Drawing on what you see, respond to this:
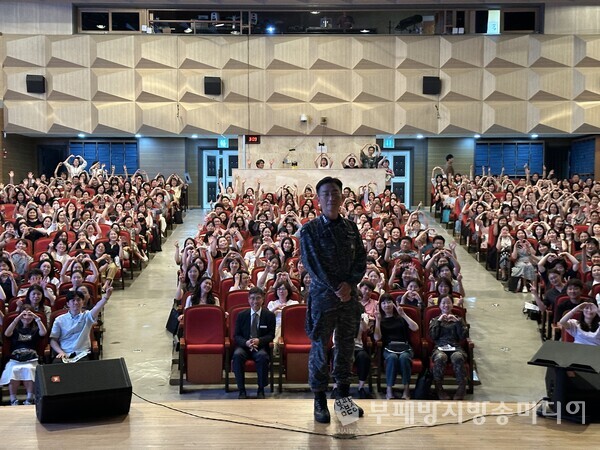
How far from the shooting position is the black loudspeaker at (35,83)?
52.2 feet

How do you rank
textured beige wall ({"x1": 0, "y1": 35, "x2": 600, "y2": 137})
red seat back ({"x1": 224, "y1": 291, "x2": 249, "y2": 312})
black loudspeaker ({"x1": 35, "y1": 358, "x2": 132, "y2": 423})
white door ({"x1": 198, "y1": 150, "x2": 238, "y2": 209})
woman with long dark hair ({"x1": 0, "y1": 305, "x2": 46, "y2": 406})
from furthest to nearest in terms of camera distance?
1. white door ({"x1": 198, "y1": 150, "x2": 238, "y2": 209})
2. textured beige wall ({"x1": 0, "y1": 35, "x2": 600, "y2": 137})
3. red seat back ({"x1": 224, "y1": 291, "x2": 249, "y2": 312})
4. woman with long dark hair ({"x1": 0, "y1": 305, "x2": 46, "y2": 406})
5. black loudspeaker ({"x1": 35, "y1": 358, "x2": 132, "y2": 423})

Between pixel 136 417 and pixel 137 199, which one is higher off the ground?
pixel 137 199

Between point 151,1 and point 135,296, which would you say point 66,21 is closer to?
point 151,1

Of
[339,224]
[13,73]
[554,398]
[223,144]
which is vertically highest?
[13,73]

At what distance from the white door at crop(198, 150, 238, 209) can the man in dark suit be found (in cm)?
1235

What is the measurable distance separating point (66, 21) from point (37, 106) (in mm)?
2274

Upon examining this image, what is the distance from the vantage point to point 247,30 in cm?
1664

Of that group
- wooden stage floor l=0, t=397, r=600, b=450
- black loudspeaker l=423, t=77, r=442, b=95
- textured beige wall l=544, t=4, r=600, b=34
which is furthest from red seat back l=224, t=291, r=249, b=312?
textured beige wall l=544, t=4, r=600, b=34

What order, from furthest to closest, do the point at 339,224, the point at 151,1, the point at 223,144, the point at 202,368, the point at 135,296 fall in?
the point at 223,144, the point at 151,1, the point at 135,296, the point at 202,368, the point at 339,224

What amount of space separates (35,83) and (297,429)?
14.8m

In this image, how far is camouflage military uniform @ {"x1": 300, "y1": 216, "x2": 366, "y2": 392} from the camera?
3506 millimetres

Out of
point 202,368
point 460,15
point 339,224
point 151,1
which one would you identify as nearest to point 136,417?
point 339,224

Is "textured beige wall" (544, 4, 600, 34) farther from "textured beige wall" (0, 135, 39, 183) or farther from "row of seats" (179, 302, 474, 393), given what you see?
"textured beige wall" (0, 135, 39, 183)

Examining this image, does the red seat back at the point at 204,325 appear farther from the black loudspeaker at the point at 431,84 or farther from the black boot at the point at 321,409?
the black loudspeaker at the point at 431,84
